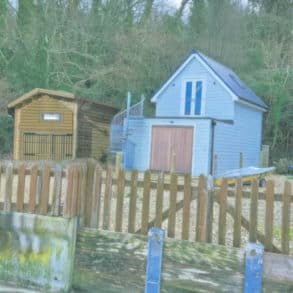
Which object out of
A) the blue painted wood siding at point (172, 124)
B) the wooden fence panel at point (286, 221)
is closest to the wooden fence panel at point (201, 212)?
the wooden fence panel at point (286, 221)

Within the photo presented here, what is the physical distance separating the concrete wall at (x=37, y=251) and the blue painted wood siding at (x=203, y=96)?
54.2 ft

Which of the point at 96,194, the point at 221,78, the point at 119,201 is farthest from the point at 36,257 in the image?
the point at 221,78

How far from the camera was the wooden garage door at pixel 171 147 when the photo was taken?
18.7 meters

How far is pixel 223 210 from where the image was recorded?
4.07 metres

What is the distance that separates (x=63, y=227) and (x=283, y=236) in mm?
2145

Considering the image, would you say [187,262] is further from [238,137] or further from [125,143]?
[238,137]

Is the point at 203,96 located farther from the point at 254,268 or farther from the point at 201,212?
the point at 254,268

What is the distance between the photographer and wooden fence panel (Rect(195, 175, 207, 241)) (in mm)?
4094

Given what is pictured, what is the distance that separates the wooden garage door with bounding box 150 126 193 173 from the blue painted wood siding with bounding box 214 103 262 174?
1279 mm

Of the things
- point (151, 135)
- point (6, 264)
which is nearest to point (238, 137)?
point (151, 135)

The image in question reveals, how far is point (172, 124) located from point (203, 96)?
2.77 metres

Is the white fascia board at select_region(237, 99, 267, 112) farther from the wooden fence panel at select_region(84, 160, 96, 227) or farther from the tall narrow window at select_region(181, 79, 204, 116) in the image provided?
the wooden fence panel at select_region(84, 160, 96, 227)

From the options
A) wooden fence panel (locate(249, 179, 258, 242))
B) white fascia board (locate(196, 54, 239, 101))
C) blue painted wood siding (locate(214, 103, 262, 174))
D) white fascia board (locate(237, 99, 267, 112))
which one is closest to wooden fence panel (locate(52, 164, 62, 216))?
wooden fence panel (locate(249, 179, 258, 242))

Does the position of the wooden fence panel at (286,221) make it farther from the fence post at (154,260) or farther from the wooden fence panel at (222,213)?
the fence post at (154,260)
